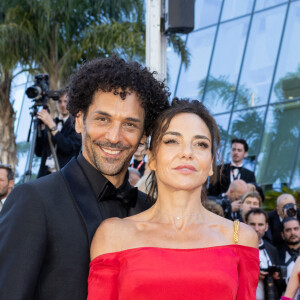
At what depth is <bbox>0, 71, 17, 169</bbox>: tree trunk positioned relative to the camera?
1458cm

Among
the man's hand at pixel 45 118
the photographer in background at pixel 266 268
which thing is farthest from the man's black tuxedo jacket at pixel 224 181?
Answer: the man's hand at pixel 45 118

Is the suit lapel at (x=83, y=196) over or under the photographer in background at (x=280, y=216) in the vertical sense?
over

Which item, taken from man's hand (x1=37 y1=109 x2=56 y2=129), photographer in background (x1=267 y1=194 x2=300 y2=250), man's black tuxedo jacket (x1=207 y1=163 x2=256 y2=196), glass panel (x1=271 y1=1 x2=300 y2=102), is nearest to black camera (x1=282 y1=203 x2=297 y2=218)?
photographer in background (x1=267 y1=194 x2=300 y2=250)

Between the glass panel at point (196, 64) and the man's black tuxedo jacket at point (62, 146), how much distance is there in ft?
27.6

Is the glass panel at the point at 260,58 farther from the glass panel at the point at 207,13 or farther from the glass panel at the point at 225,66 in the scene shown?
the glass panel at the point at 207,13

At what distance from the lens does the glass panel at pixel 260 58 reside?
12820mm

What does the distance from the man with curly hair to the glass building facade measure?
8.55 m

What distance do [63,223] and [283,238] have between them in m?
4.30

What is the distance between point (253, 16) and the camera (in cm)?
1357

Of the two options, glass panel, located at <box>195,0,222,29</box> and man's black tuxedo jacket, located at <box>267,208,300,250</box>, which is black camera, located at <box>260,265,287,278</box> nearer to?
man's black tuxedo jacket, located at <box>267,208,300,250</box>

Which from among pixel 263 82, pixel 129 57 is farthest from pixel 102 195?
pixel 263 82

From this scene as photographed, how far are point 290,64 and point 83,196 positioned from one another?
35.4 ft

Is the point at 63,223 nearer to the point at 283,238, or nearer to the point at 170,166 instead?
the point at 170,166

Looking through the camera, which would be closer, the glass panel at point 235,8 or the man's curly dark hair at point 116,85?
the man's curly dark hair at point 116,85
